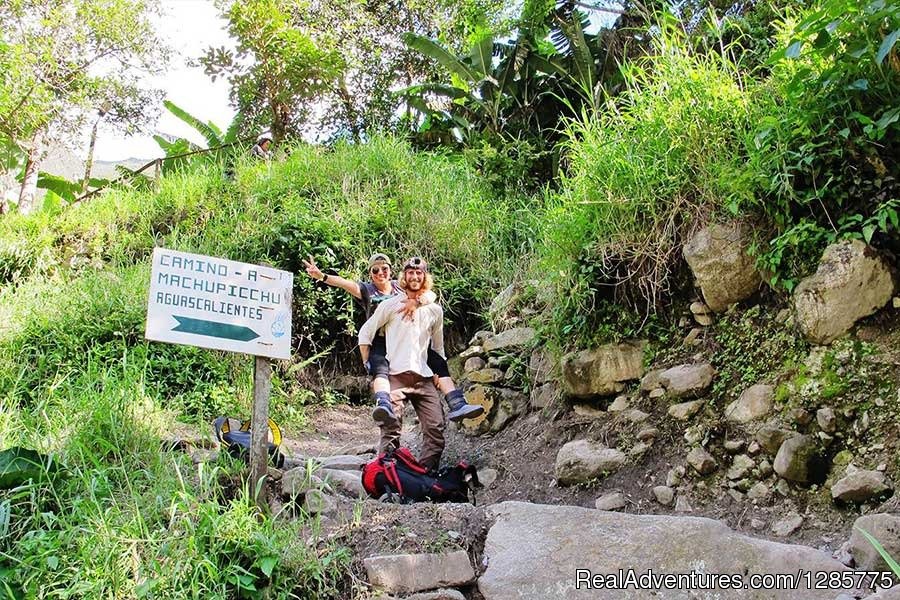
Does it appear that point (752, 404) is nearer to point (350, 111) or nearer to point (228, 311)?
point (228, 311)

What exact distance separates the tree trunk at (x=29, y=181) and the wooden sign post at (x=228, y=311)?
34.1ft

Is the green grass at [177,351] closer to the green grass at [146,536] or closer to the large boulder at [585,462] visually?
the green grass at [146,536]

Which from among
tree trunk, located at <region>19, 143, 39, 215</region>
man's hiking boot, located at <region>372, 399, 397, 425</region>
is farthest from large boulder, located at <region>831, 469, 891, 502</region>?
tree trunk, located at <region>19, 143, 39, 215</region>

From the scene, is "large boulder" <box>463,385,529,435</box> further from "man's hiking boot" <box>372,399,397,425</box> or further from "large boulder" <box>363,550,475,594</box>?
"large boulder" <box>363,550,475,594</box>

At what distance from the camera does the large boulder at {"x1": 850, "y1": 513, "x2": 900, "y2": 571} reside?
2857 mm

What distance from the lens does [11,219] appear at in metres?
10.3

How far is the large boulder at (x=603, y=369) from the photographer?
4730mm

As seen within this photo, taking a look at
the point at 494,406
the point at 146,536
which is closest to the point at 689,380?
the point at 494,406

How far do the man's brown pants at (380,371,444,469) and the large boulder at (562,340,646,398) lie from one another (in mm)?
981

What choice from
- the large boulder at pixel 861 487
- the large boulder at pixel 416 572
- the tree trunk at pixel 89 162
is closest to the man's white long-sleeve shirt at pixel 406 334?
the large boulder at pixel 416 572

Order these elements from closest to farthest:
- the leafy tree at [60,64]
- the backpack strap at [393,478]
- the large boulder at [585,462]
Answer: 1. the backpack strap at [393,478]
2. the large boulder at [585,462]
3. the leafy tree at [60,64]

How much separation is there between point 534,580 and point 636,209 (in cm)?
260

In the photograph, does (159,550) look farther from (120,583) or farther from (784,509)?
(784,509)

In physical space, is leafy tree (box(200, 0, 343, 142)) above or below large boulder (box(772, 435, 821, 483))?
above
